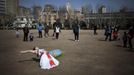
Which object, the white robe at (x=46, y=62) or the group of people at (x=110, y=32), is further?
the group of people at (x=110, y=32)

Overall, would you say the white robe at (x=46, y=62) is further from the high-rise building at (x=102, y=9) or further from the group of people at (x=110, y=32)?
the high-rise building at (x=102, y=9)

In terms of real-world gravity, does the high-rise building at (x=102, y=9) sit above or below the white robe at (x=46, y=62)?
above

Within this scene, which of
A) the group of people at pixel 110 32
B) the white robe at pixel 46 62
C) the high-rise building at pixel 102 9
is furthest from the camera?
the high-rise building at pixel 102 9

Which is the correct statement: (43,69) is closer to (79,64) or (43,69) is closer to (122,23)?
(79,64)

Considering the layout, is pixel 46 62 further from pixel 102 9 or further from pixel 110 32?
pixel 102 9

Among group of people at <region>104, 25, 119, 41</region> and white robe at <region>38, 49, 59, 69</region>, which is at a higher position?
group of people at <region>104, 25, 119, 41</region>

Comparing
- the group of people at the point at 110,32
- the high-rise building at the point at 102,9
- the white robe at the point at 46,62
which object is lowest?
the white robe at the point at 46,62

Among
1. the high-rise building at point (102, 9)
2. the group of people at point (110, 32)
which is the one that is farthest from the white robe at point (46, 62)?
the high-rise building at point (102, 9)

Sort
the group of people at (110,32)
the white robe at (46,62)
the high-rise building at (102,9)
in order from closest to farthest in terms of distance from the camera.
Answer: the white robe at (46,62)
the group of people at (110,32)
the high-rise building at (102,9)

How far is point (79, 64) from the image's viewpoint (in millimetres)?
9633

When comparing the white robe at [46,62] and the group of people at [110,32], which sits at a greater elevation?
the group of people at [110,32]

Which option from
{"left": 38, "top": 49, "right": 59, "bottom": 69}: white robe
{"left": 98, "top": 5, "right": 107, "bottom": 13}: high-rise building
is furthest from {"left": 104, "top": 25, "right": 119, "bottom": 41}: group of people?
{"left": 98, "top": 5, "right": 107, "bottom": 13}: high-rise building

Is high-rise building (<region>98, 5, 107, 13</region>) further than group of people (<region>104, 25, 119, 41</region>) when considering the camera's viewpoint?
Yes

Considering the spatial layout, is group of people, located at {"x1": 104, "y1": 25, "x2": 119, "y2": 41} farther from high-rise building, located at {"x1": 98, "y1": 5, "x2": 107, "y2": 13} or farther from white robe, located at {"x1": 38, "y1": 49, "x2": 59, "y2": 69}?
high-rise building, located at {"x1": 98, "y1": 5, "x2": 107, "y2": 13}
